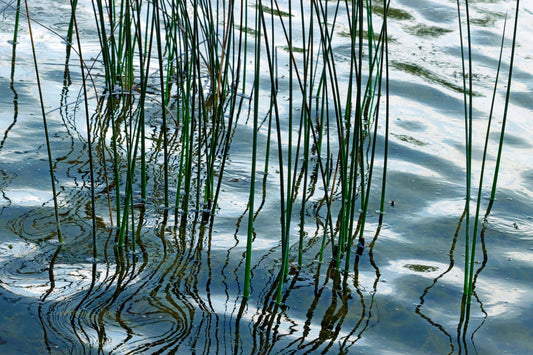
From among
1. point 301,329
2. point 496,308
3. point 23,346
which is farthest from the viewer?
point 496,308

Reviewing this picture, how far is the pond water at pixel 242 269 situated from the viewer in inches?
66.1

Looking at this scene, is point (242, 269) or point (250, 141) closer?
point (242, 269)

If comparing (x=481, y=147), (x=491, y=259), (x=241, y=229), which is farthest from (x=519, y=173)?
(x=241, y=229)

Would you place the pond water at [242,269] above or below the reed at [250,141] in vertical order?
below

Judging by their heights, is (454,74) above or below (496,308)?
above

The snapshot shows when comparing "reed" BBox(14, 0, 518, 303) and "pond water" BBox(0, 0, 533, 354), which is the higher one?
"reed" BBox(14, 0, 518, 303)

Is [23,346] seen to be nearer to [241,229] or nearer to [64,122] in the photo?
[241,229]

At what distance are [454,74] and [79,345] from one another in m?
3.06

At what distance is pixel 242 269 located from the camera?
6.53 feet

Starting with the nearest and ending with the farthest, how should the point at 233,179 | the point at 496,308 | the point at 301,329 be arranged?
the point at 301,329 < the point at 496,308 < the point at 233,179

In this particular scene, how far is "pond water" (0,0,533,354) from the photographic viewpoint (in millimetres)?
1680

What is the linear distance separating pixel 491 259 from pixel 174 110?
154 cm

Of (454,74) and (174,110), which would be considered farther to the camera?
(454,74)

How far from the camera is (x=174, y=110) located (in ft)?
10.3
